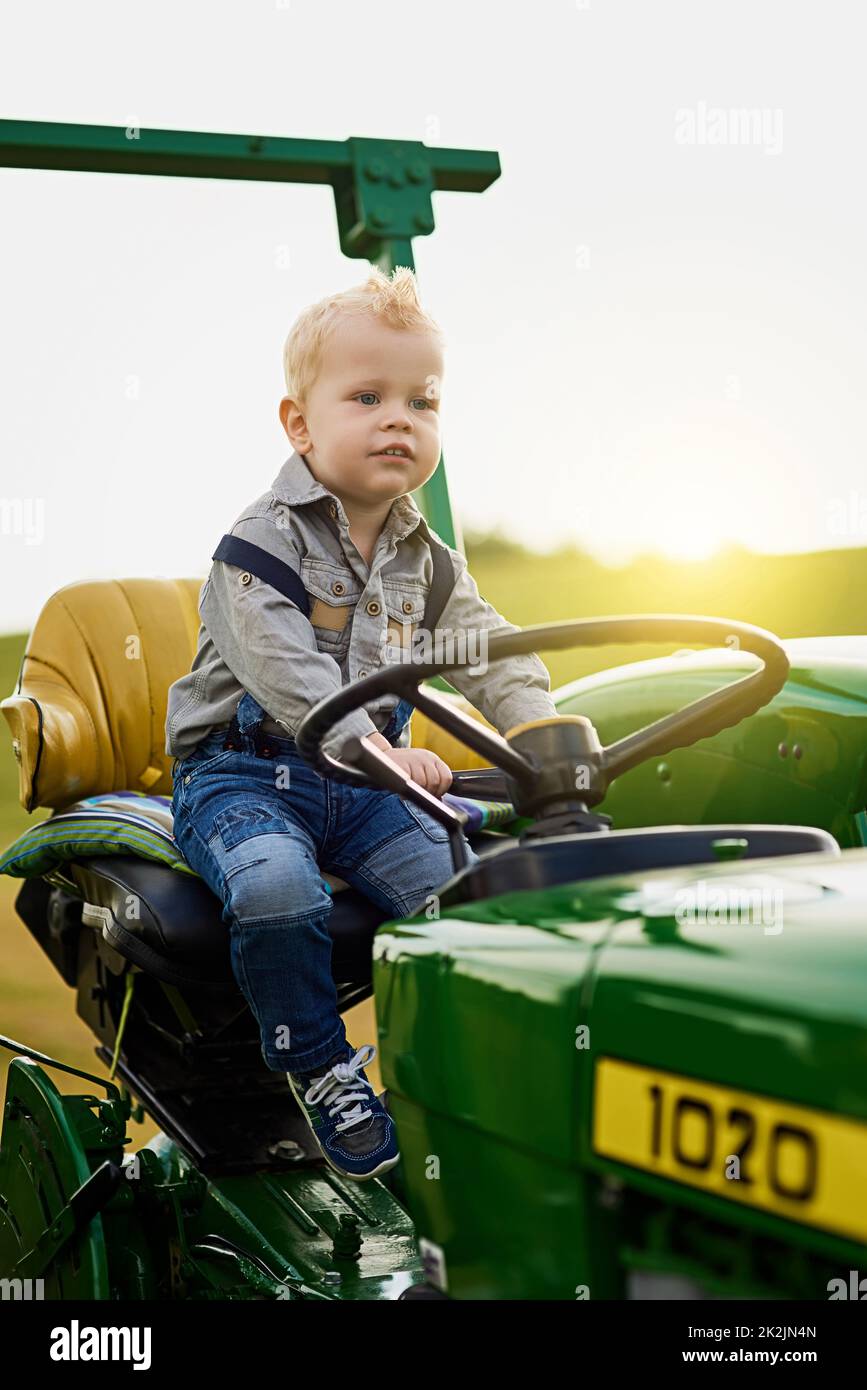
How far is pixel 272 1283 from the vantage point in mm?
1533

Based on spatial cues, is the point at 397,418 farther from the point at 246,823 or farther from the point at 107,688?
the point at 107,688

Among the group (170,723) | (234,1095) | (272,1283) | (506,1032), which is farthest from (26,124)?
(506,1032)

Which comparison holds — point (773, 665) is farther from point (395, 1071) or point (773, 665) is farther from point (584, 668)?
point (584, 668)

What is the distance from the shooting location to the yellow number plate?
2.25 feet

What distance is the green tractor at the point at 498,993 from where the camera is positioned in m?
0.77

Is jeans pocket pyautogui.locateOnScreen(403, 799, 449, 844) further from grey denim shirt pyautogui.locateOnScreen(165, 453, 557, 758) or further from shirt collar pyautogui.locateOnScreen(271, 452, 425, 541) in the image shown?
shirt collar pyautogui.locateOnScreen(271, 452, 425, 541)

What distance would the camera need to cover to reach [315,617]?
167 cm

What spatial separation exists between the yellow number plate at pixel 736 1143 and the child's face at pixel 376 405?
3.01 ft

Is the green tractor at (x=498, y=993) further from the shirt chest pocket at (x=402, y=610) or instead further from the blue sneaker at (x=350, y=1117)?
the shirt chest pocket at (x=402, y=610)

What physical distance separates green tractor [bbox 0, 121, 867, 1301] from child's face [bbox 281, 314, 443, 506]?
0.36 meters

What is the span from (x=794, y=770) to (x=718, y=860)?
89 cm

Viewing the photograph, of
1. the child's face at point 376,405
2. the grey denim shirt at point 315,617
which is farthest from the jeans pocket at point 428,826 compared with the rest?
the child's face at point 376,405

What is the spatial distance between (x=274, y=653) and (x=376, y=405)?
0.29 meters

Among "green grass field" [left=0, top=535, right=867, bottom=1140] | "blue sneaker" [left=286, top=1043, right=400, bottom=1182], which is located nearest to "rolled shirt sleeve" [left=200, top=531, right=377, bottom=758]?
"blue sneaker" [left=286, top=1043, right=400, bottom=1182]
